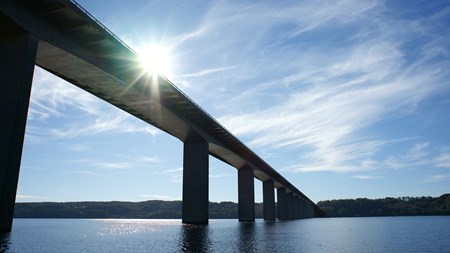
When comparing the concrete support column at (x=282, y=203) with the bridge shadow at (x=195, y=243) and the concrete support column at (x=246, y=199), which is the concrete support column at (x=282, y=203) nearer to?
the concrete support column at (x=246, y=199)

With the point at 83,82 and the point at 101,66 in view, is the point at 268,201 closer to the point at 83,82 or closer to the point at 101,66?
the point at 83,82

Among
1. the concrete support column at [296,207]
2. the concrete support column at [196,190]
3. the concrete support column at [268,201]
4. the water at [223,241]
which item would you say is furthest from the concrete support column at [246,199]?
the concrete support column at [296,207]

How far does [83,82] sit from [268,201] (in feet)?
254

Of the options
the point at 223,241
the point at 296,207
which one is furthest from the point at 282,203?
the point at 223,241

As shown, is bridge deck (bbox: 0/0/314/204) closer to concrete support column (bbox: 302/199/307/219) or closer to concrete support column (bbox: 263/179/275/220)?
concrete support column (bbox: 263/179/275/220)

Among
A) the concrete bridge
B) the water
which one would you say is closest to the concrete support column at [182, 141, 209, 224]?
the concrete bridge

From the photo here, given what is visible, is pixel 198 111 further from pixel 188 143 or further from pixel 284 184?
pixel 284 184

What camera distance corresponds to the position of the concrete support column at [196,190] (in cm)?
5438

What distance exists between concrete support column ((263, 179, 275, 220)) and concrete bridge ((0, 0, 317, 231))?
151ft

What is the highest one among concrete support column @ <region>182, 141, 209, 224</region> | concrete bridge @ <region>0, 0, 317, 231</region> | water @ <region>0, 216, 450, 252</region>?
concrete bridge @ <region>0, 0, 317, 231</region>

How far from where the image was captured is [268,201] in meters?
105

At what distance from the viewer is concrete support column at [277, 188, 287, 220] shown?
124 metres

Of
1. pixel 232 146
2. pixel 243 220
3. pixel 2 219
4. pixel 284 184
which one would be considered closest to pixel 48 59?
pixel 2 219

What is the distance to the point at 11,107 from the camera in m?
23.0
